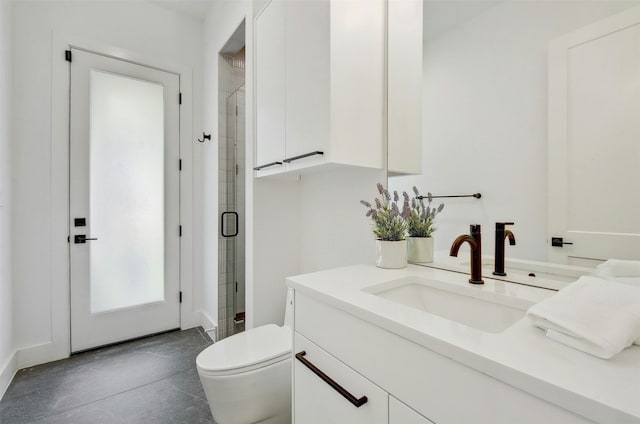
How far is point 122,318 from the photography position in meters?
2.38

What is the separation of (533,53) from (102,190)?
9.23ft

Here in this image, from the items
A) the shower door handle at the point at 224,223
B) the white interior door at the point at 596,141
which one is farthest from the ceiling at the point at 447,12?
the shower door handle at the point at 224,223

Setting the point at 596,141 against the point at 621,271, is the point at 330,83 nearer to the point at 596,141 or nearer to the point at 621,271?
the point at 596,141

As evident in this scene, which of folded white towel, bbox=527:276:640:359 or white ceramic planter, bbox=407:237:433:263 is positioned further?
white ceramic planter, bbox=407:237:433:263

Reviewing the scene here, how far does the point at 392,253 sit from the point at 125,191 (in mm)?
2292

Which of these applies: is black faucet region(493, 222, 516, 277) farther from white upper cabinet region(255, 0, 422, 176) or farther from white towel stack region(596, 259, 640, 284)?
white upper cabinet region(255, 0, 422, 176)

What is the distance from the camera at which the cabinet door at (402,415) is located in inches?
23.4

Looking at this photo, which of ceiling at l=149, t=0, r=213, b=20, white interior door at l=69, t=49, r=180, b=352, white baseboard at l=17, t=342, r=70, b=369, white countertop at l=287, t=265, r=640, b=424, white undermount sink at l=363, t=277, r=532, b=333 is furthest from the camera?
ceiling at l=149, t=0, r=213, b=20

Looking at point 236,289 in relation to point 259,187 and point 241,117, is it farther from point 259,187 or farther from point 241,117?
point 241,117

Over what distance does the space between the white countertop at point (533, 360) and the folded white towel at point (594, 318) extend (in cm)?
2

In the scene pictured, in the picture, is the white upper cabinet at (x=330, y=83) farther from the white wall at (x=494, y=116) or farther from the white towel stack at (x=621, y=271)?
the white towel stack at (x=621, y=271)

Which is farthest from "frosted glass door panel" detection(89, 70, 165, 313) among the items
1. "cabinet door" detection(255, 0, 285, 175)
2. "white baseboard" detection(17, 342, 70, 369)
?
"cabinet door" detection(255, 0, 285, 175)

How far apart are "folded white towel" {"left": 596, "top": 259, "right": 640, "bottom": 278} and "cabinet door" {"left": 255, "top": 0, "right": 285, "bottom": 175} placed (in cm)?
130

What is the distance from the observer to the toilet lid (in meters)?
1.25
